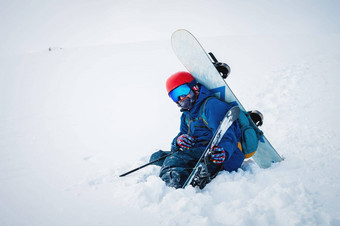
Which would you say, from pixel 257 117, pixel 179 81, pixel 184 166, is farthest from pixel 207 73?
pixel 184 166

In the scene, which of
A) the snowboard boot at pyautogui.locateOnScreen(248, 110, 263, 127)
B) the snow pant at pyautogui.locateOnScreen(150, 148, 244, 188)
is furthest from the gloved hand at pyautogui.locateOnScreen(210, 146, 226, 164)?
the snowboard boot at pyautogui.locateOnScreen(248, 110, 263, 127)

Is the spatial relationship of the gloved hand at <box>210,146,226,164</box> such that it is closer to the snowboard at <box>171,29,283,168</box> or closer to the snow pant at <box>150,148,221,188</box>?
the snow pant at <box>150,148,221,188</box>

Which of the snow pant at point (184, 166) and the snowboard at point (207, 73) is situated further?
the snowboard at point (207, 73)

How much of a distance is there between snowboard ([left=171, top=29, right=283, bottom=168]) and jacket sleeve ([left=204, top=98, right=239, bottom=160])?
43 cm

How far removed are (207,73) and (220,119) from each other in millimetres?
907

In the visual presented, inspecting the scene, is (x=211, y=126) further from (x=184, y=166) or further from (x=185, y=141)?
(x=184, y=166)

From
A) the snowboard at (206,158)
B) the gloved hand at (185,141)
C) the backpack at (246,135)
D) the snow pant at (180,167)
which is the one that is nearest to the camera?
the snowboard at (206,158)

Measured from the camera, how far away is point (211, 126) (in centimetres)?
225

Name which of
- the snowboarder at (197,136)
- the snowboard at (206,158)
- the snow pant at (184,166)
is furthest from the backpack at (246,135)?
the snowboard at (206,158)

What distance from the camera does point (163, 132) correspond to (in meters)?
5.01

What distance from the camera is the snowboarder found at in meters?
2.13

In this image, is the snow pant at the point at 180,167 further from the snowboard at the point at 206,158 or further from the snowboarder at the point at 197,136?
the snowboard at the point at 206,158

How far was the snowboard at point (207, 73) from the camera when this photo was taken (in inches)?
105

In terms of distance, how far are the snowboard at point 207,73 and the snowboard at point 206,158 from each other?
548 mm
